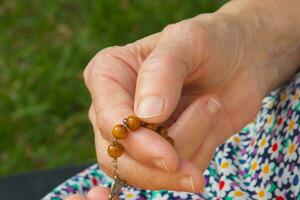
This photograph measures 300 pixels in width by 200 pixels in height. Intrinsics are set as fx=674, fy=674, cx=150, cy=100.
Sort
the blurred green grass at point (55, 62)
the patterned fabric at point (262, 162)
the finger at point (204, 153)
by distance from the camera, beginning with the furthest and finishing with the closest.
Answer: the blurred green grass at point (55, 62)
the patterned fabric at point (262, 162)
the finger at point (204, 153)

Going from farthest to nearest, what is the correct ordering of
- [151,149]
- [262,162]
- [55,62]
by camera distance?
[55,62]
[262,162]
[151,149]

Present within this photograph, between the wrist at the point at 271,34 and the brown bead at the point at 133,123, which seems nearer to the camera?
the brown bead at the point at 133,123

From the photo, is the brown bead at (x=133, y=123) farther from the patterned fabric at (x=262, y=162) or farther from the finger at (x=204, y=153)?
the patterned fabric at (x=262, y=162)

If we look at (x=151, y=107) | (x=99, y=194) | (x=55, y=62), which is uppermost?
(x=151, y=107)

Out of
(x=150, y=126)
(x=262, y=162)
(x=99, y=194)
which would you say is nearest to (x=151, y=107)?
(x=150, y=126)

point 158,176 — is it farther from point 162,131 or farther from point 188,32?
point 188,32

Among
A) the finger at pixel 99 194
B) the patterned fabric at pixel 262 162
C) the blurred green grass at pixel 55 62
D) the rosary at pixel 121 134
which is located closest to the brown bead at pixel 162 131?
the rosary at pixel 121 134
